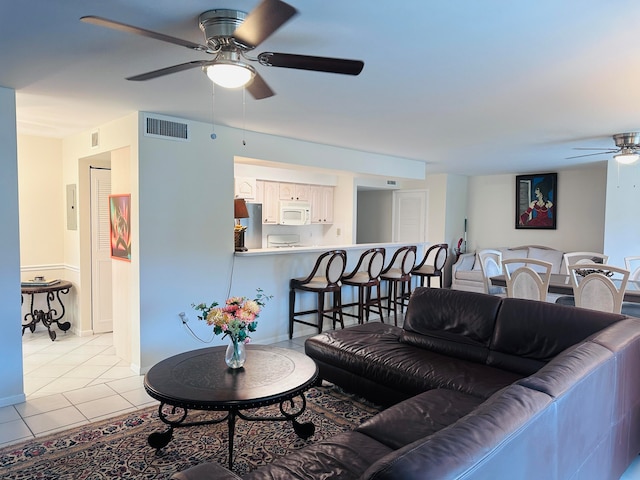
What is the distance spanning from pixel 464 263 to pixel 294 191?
136 inches

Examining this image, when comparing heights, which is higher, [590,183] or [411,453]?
[590,183]

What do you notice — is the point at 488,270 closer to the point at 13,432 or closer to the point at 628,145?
the point at 628,145

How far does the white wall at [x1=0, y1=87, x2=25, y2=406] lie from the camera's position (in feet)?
10.2

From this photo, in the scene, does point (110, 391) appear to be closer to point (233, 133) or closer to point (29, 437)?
point (29, 437)

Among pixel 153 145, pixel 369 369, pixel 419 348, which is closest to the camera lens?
pixel 369 369

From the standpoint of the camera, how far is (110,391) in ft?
11.3

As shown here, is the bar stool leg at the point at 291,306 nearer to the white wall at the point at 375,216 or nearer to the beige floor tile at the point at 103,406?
the beige floor tile at the point at 103,406

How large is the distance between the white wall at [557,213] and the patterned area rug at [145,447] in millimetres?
6193

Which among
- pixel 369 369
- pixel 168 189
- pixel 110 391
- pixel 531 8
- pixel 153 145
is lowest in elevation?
pixel 110 391

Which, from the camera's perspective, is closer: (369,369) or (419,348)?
(369,369)

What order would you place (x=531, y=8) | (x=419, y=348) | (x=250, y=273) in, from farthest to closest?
(x=250, y=273)
(x=419, y=348)
(x=531, y=8)

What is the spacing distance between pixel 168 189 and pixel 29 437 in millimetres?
2147

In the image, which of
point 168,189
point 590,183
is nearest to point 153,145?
point 168,189

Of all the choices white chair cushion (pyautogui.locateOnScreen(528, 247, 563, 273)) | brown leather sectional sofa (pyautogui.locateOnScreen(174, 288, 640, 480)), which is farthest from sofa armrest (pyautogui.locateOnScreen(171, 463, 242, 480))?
white chair cushion (pyautogui.locateOnScreen(528, 247, 563, 273))
